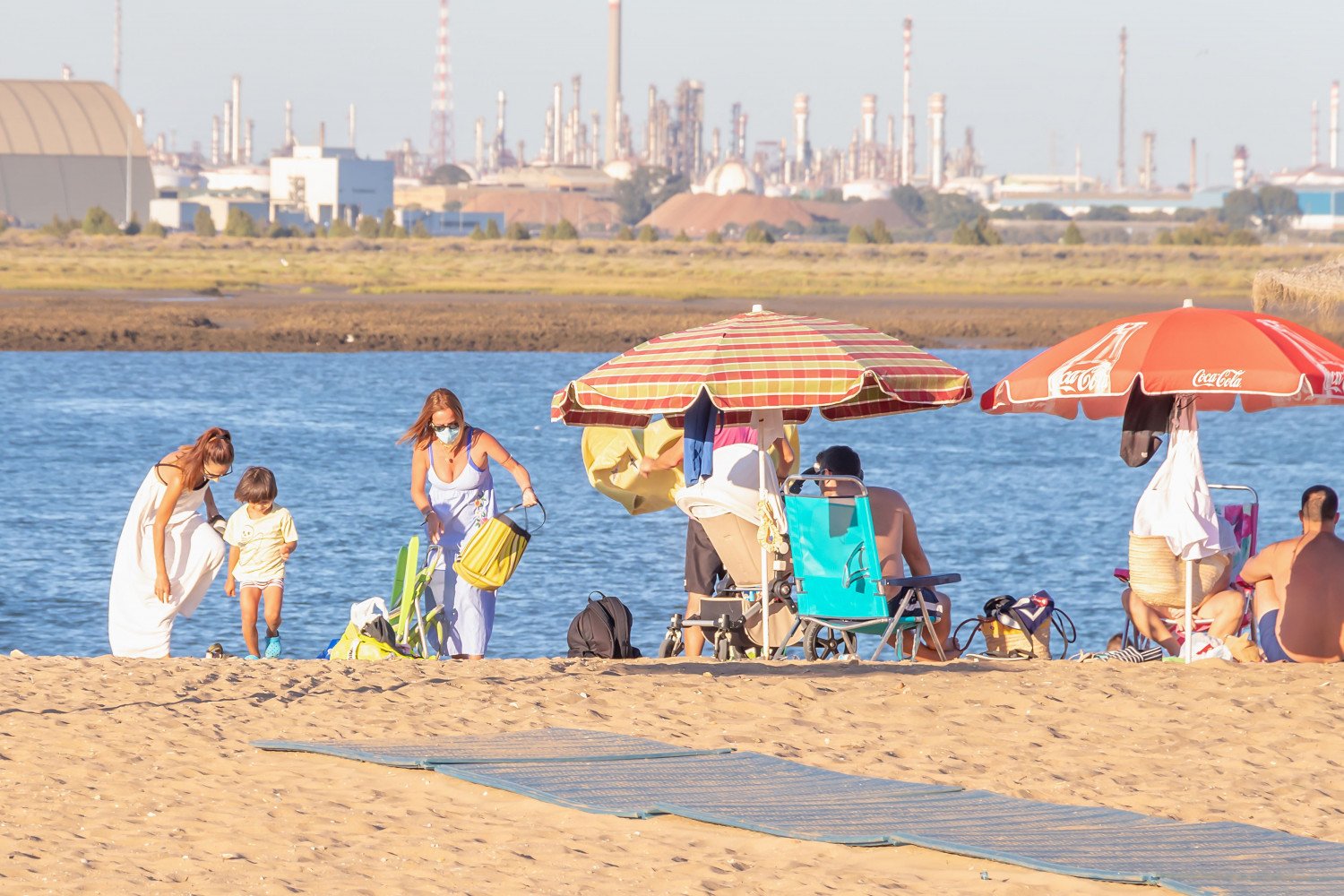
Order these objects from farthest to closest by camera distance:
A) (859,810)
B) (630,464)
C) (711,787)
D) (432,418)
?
(630,464) → (432,418) → (711,787) → (859,810)

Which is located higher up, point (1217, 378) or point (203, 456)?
point (1217, 378)

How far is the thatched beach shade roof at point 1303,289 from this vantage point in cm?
1065

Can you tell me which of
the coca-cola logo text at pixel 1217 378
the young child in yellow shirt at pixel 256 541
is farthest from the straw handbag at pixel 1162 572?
the young child in yellow shirt at pixel 256 541

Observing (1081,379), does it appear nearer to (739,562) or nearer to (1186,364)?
(1186,364)

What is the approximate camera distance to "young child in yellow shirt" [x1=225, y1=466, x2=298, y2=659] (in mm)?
8398

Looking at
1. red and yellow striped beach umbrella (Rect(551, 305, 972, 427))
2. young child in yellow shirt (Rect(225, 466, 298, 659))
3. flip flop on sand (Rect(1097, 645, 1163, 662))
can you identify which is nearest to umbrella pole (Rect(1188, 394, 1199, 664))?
flip flop on sand (Rect(1097, 645, 1163, 662))

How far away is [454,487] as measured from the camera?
27.6 feet

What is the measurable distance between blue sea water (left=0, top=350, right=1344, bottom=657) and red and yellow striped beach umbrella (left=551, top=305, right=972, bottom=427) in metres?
3.73

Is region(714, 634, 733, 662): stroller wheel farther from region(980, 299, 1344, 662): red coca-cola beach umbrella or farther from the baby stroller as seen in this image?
region(980, 299, 1344, 662): red coca-cola beach umbrella

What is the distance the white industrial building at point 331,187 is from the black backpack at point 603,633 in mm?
107188

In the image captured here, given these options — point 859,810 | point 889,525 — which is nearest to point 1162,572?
point 889,525

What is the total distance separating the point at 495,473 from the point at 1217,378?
14.6m

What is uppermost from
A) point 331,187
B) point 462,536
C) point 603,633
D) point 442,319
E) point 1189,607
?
point 331,187

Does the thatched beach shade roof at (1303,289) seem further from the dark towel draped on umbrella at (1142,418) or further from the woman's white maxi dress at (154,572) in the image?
the woman's white maxi dress at (154,572)
